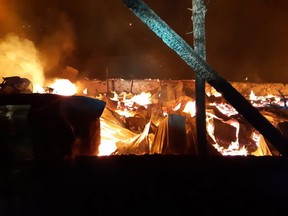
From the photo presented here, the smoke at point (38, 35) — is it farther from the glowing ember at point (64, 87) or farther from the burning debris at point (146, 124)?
the burning debris at point (146, 124)

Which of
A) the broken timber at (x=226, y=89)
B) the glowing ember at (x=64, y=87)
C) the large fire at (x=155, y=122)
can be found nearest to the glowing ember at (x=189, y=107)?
the large fire at (x=155, y=122)

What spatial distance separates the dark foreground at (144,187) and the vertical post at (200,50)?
99cm

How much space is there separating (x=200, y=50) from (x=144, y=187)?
2.23 meters

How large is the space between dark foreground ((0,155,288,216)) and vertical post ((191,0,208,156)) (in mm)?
Answer: 994

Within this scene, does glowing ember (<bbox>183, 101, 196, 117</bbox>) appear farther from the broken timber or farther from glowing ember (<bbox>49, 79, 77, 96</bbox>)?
the broken timber

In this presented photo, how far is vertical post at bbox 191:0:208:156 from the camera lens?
4.41m

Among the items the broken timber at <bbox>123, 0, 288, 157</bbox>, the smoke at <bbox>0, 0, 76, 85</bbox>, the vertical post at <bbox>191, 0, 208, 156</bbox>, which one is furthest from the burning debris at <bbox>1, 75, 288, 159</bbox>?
the smoke at <bbox>0, 0, 76, 85</bbox>

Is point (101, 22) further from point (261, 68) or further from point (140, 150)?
point (140, 150)

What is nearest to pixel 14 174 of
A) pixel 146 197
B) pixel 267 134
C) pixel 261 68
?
pixel 146 197

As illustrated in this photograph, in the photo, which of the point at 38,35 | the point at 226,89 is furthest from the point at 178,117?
the point at 38,35

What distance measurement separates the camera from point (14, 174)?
351 centimetres

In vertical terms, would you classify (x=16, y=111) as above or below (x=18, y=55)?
below

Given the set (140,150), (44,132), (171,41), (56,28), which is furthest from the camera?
(56,28)

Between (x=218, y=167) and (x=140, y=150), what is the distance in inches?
127
